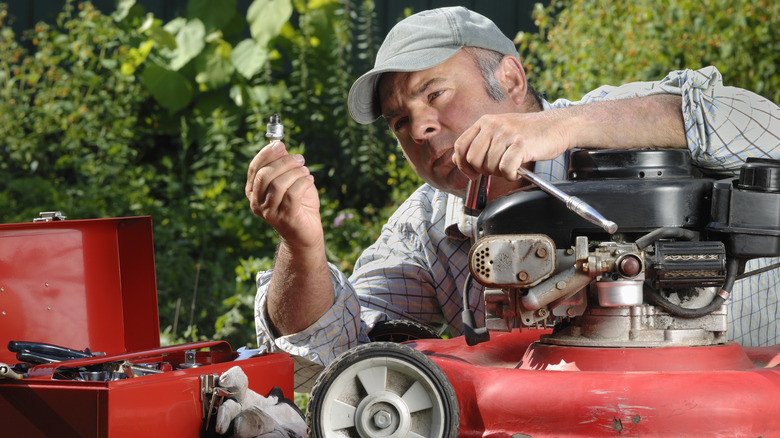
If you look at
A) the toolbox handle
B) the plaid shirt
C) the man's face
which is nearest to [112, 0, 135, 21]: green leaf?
the plaid shirt

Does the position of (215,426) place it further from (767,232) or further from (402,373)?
(767,232)

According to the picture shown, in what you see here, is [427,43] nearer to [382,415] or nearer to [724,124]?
[724,124]

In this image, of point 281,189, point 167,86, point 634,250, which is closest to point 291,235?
point 281,189

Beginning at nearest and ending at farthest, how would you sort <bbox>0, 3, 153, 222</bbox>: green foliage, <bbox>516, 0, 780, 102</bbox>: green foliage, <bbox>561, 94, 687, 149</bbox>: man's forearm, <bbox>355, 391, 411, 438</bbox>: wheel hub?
<bbox>355, 391, 411, 438</bbox>: wheel hub → <bbox>561, 94, 687, 149</bbox>: man's forearm → <bbox>516, 0, 780, 102</bbox>: green foliage → <bbox>0, 3, 153, 222</bbox>: green foliage

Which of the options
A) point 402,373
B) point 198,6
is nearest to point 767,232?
point 402,373

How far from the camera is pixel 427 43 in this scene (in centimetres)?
216

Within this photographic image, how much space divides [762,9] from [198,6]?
110 inches

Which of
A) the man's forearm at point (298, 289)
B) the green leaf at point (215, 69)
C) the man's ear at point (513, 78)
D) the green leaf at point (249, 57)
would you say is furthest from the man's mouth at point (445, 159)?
the green leaf at point (215, 69)

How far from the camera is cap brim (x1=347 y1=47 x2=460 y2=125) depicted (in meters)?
2.13

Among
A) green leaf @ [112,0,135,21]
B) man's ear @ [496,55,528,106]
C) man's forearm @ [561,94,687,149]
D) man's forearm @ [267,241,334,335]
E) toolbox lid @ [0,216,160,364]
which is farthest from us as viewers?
green leaf @ [112,0,135,21]

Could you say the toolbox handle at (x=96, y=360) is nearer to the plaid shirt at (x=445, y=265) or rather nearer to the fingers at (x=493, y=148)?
the plaid shirt at (x=445, y=265)

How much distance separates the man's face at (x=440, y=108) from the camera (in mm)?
2119

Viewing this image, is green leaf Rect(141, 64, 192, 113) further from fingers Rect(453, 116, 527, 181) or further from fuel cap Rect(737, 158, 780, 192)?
fuel cap Rect(737, 158, 780, 192)

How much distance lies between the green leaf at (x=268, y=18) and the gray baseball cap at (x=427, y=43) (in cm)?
281
